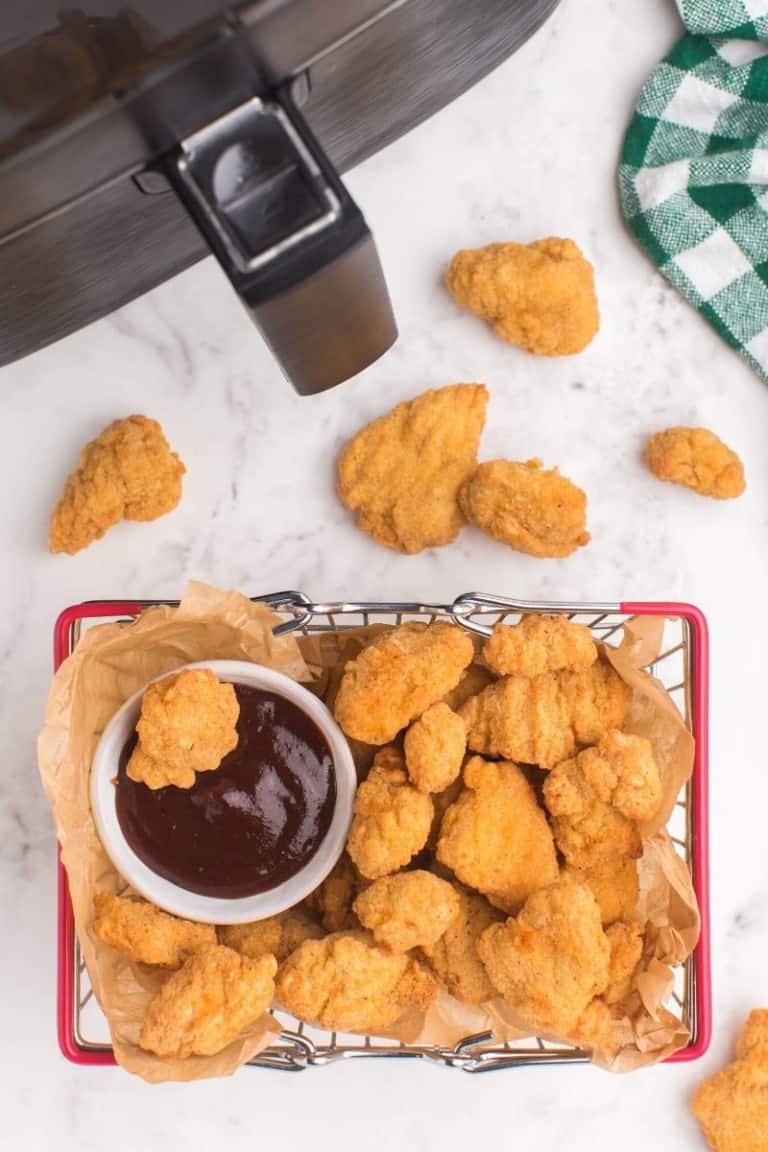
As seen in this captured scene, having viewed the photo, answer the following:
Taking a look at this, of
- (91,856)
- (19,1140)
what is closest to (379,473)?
(91,856)

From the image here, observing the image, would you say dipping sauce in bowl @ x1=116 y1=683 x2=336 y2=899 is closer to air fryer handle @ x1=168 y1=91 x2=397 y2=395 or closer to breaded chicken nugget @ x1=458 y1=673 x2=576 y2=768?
breaded chicken nugget @ x1=458 y1=673 x2=576 y2=768

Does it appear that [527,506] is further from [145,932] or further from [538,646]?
[145,932]

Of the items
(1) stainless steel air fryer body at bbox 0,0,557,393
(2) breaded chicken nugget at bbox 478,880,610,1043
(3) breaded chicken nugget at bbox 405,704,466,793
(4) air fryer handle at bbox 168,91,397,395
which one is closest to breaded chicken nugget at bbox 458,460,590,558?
(3) breaded chicken nugget at bbox 405,704,466,793

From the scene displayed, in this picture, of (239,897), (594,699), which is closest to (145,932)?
(239,897)

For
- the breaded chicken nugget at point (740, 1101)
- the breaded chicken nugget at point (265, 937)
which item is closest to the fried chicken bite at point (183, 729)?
the breaded chicken nugget at point (265, 937)

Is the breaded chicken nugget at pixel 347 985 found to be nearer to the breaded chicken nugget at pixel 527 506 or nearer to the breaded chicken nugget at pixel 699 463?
the breaded chicken nugget at pixel 527 506

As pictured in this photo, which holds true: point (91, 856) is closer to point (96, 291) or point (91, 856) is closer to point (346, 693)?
point (346, 693)
